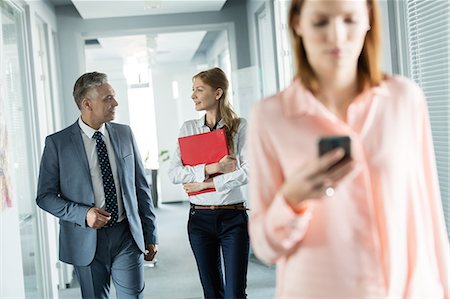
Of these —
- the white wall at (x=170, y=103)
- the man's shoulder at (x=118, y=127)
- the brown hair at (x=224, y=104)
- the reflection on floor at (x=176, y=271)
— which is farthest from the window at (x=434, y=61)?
the white wall at (x=170, y=103)

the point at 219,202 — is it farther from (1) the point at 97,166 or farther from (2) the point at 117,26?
(2) the point at 117,26

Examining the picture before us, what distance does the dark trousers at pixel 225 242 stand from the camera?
3281mm

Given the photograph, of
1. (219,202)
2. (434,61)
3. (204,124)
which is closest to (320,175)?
(434,61)

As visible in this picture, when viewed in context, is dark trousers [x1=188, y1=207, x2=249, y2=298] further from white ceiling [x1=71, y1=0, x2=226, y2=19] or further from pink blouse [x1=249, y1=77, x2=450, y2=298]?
white ceiling [x1=71, y1=0, x2=226, y2=19]

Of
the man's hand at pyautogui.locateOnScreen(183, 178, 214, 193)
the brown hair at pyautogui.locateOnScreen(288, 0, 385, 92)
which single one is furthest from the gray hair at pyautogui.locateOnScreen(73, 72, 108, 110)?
the brown hair at pyautogui.locateOnScreen(288, 0, 385, 92)

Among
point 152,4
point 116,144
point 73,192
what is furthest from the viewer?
point 152,4

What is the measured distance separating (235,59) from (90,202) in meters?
3.42

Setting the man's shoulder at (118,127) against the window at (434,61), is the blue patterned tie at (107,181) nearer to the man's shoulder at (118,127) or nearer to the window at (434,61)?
the man's shoulder at (118,127)

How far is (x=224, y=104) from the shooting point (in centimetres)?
346

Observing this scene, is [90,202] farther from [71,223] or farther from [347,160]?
[347,160]

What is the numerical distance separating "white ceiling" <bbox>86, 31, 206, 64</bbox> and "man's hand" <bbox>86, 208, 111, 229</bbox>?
124 inches

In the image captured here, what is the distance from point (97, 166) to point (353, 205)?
7.31 feet

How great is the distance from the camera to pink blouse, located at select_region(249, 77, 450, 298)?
41.1 inches

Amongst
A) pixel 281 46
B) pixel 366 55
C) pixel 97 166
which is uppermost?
pixel 281 46
